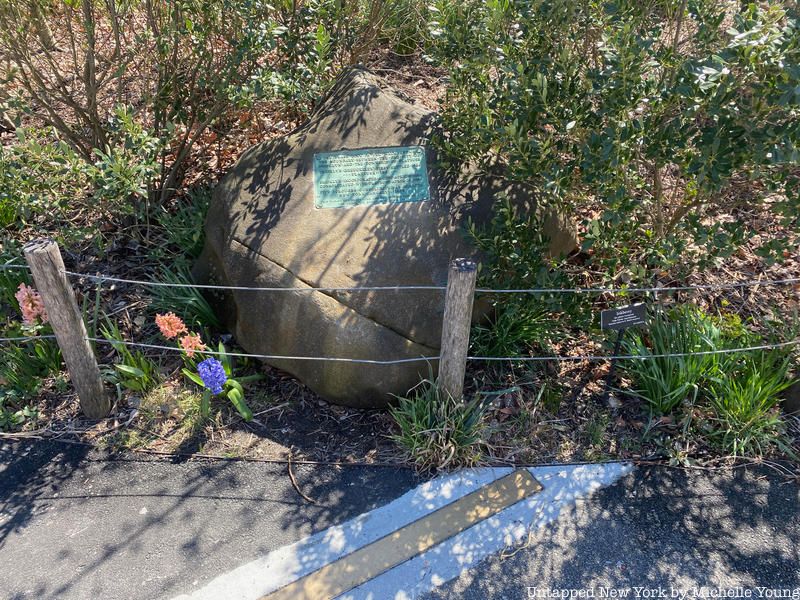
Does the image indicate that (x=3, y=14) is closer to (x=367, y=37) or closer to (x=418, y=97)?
(x=367, y=37)

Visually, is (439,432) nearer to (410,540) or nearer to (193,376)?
(410,540)

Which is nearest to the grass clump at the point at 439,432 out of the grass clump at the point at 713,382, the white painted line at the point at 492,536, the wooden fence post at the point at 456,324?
the wooden fence post at the point at 456,324

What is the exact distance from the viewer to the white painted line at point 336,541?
2920 millimetres

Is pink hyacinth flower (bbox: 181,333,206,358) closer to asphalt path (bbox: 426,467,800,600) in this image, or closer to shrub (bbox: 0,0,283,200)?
shrub (bbox: 0,0,283,200)

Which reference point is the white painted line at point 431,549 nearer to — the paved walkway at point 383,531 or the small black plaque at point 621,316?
the paved walkway at point 383,531

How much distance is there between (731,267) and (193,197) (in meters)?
3.76

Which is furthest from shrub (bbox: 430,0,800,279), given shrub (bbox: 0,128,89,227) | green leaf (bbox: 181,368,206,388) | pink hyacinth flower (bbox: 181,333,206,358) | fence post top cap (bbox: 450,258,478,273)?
shrub (bbox: 0,128,89,227)

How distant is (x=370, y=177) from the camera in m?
3.95

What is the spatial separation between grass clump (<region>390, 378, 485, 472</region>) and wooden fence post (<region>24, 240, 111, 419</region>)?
165cm

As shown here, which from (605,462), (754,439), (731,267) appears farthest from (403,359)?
(731,267)

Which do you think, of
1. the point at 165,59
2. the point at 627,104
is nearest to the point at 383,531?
the point at 627,104

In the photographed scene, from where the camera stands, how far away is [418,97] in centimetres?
541

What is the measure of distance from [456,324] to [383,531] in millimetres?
1056

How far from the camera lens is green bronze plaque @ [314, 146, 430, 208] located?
12.7 ft
